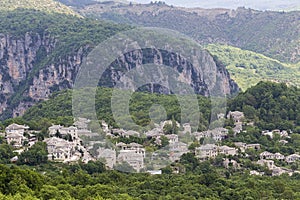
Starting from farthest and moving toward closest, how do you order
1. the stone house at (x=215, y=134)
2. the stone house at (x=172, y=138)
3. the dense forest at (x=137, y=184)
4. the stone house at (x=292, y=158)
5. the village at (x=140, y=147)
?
the stone house at (x=215, y=134), the stone house at (x=172, y=138), the stone house at (x=292, y=158), the village at (x=140, y=147), the dense forest at (x=137, y=184)

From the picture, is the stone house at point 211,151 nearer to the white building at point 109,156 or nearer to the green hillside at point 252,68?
the white building at point 109,156

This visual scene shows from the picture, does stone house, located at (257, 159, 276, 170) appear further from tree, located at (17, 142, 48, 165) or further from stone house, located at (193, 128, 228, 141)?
tree, located at (17, 142, 48, 165)

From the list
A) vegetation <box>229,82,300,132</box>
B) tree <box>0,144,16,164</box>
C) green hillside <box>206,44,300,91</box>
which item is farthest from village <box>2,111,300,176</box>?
green hillside <box>206,44,300,91</box>

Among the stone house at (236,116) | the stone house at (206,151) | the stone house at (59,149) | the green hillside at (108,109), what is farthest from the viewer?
the stone house at (236,116)

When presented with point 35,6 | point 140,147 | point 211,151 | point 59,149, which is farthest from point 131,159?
point 35,6

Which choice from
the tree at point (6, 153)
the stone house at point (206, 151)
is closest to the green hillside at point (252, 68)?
the stone house at point (206, 151)
